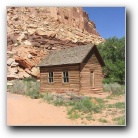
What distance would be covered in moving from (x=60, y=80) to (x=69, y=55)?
0.58 meters

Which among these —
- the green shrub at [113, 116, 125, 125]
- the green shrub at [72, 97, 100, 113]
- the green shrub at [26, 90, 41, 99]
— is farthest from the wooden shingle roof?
the green shrub at [113, 116, 125, 125]

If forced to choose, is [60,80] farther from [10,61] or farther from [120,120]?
[120,120]

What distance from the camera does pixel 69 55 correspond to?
909 cm

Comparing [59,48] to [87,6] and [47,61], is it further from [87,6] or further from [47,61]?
[87,6]

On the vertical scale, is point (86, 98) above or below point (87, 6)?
below

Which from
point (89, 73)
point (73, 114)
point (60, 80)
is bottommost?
point (73, 114)

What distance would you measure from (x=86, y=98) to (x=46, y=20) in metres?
1.81

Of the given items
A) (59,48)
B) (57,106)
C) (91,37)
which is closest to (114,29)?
(91,37)

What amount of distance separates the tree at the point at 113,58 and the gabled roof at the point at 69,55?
0.33 meters

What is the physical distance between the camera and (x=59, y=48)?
8.98 m

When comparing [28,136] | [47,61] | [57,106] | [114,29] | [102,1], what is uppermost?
[102,1]

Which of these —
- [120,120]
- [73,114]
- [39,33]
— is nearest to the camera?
[120,120]

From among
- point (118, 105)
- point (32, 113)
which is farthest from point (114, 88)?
point (32, 113)
